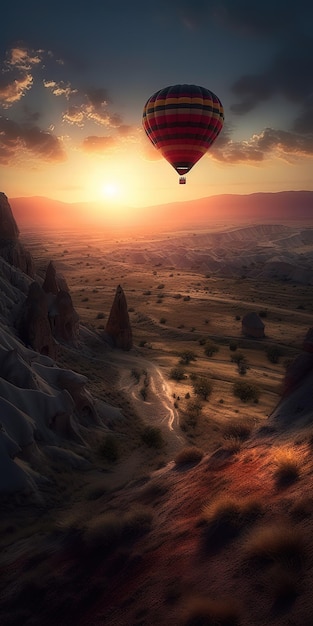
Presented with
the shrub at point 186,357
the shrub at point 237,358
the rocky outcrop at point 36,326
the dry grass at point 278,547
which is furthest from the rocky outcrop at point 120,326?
the dry grass at point 278,547

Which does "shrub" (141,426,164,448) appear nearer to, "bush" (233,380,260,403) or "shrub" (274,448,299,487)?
"bush" (233,380,260,403)

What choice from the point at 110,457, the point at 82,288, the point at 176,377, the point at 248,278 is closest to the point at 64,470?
the point at 110,457

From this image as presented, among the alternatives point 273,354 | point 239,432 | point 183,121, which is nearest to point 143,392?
point 239,432

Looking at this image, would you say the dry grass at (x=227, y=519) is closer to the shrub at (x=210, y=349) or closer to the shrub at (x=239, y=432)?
the shrub at (x=239, y=432)

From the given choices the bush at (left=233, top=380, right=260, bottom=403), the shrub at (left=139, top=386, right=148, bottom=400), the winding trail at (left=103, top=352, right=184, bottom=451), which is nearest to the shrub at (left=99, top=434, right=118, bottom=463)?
the winding trail at (left=103, top=352, right=184, bottom=451)

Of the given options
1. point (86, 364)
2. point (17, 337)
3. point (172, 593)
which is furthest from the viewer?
point (86, 364)

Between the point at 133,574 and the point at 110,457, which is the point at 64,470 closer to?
the point at 110,457
